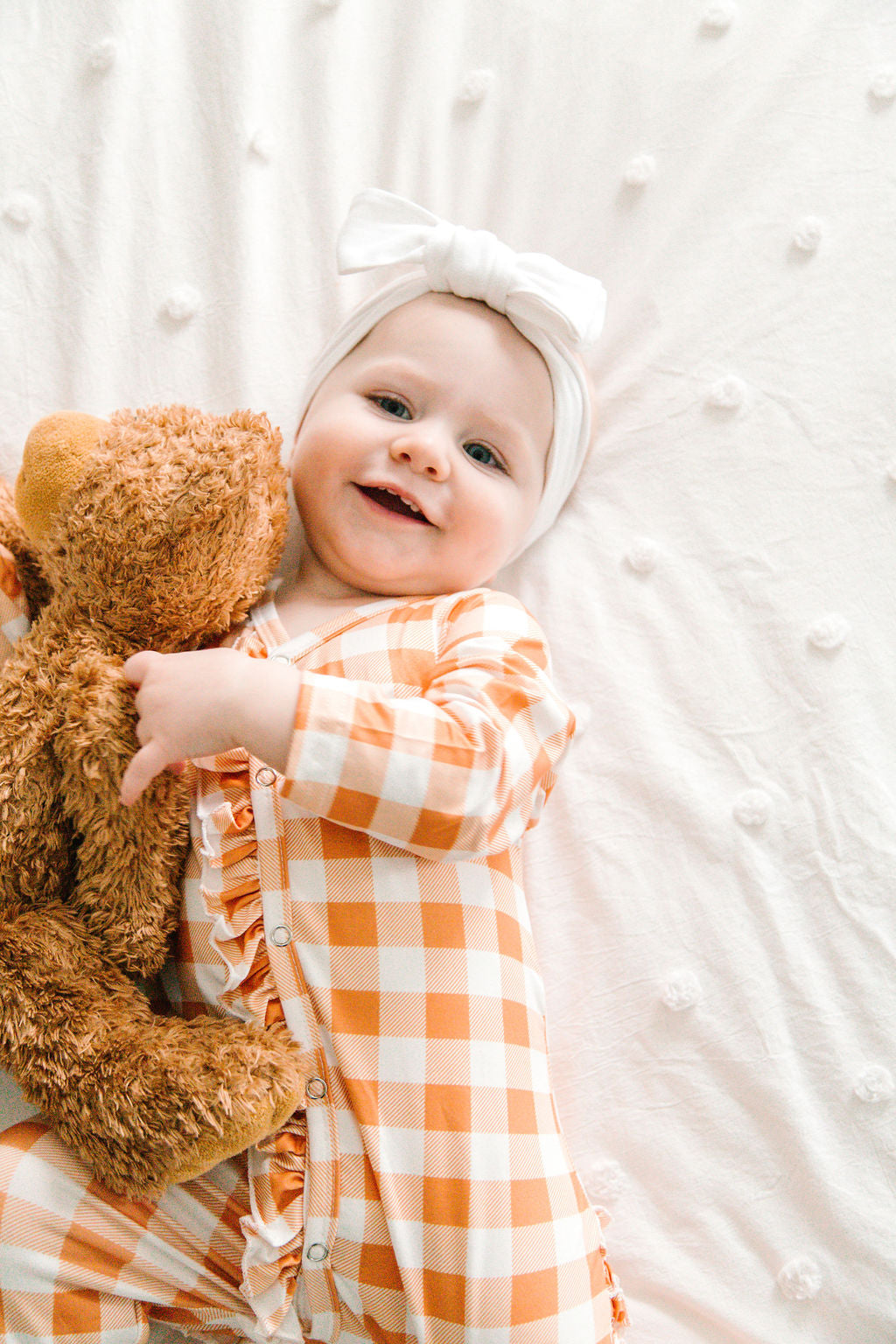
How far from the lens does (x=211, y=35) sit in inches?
45.2

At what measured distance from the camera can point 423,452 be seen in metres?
0.91

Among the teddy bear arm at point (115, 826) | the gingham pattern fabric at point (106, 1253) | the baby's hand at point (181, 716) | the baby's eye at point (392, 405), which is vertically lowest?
the gingham pattern fabric at point (106, 1253)

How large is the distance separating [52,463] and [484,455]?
42cm

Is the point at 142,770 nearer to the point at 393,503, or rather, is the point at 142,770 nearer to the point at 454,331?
the point at 393,503

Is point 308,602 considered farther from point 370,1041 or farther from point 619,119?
point 619,119

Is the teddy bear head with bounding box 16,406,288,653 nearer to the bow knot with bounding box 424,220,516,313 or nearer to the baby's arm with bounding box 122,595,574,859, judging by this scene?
the baby's arm with bounding box 122,595,574,859

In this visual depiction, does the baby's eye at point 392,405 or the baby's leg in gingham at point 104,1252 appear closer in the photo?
the baby's leg in gingham at point 104,1252

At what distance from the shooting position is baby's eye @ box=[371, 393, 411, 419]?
3.19 ft

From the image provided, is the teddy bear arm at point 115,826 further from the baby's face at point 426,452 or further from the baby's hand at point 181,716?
the baby's face at point 426,452

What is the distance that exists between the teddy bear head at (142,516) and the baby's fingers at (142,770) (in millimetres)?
116

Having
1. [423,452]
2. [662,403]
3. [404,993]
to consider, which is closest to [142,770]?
[404,993]

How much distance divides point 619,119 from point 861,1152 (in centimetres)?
116

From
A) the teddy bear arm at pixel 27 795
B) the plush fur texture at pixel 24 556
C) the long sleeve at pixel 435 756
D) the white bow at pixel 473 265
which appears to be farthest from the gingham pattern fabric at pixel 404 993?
the white bow at pixel 473 265

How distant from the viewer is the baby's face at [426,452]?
94cm
